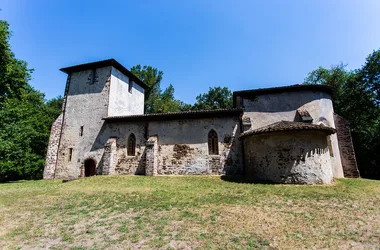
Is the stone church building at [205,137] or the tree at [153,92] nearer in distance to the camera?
the stone church building at [205,137]

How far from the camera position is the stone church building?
35.1ft

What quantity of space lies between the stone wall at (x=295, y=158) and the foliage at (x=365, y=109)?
54.3 ft

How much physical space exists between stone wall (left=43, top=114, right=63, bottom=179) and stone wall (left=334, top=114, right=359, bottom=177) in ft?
75.9

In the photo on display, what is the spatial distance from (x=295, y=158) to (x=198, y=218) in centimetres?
693

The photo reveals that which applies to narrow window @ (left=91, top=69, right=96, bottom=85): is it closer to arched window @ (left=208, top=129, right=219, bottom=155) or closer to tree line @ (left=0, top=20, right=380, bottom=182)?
tree line @ (left=0, top=20, right=380, bottom=182)

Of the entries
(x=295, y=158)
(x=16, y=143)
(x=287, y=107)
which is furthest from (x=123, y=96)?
(x=295, y=158)

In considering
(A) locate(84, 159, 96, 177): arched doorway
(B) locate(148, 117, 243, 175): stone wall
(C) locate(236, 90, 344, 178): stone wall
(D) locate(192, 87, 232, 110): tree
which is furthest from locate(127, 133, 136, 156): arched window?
(D) locate(192, 87, 232, 110): tree

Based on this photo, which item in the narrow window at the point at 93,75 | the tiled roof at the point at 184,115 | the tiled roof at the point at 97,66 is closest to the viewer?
the tiled roof at the point at 184,115

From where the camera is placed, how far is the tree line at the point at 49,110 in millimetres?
17234

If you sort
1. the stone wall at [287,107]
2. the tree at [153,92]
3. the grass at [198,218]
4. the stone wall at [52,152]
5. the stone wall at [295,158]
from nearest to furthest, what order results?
the grass at [198,218]
the stone wall at [295,158]
the stone wall at [287,107]
the stone wall at [52,152]
the tree at [153,92]

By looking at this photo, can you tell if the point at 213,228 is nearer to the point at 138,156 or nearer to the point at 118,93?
the point at 138,156

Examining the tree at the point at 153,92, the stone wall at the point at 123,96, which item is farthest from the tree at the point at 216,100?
the stone wall at the point at 123,96

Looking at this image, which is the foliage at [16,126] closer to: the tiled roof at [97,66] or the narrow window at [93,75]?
the tiled roof at [97,66]

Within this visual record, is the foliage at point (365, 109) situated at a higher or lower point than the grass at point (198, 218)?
higher
